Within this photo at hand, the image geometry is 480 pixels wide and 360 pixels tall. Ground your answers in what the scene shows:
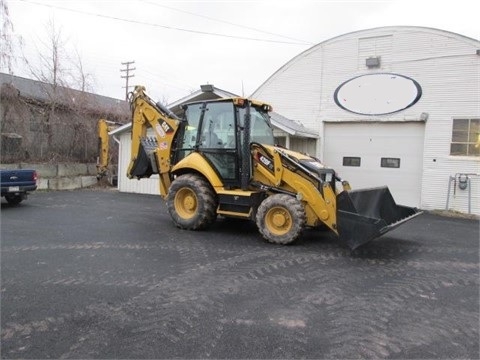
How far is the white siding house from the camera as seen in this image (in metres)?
11.5

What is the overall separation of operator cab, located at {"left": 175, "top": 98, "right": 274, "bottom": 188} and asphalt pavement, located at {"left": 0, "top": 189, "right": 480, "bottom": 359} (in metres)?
1.42

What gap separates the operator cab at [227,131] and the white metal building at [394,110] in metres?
3.54

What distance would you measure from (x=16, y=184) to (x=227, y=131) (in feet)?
22.2

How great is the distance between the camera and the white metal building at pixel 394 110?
37.9ft

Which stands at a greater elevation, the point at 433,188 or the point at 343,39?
the point at 343,39

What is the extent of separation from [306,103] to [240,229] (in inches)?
275

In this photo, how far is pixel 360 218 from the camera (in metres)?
6.09

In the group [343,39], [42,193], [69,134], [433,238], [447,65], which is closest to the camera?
[433,238]

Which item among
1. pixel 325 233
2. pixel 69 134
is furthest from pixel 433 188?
pixel 69 134

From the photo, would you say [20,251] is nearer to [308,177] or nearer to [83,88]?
[308,177]

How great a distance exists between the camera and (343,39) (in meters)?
13.4

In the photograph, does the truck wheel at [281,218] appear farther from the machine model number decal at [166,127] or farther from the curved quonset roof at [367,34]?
the curved quonset roof at [367,34]

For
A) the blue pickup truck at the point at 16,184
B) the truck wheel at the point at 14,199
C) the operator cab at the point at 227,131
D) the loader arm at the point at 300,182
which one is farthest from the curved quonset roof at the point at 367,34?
the truck wheel at the point at 14,199

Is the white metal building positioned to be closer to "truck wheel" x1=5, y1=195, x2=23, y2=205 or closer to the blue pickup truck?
the blue pickup truck
